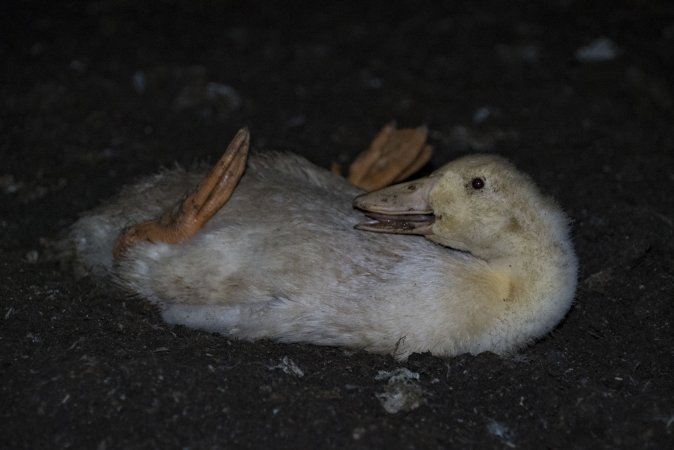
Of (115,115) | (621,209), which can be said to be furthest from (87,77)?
(621,209)

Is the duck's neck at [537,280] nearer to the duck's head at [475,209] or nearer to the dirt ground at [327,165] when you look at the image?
the duck's head at [475,209]

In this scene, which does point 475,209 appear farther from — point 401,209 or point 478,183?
point 401,209

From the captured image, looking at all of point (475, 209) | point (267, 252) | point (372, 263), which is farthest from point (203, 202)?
point (475, 209)

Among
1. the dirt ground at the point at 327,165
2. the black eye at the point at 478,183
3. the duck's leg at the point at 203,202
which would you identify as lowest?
the dirt ground at the point at 327,165

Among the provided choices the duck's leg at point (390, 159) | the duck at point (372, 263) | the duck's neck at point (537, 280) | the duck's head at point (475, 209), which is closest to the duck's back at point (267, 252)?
the duck at point (372, 263)

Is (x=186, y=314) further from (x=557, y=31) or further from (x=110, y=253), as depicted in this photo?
(x=557, y=31)
